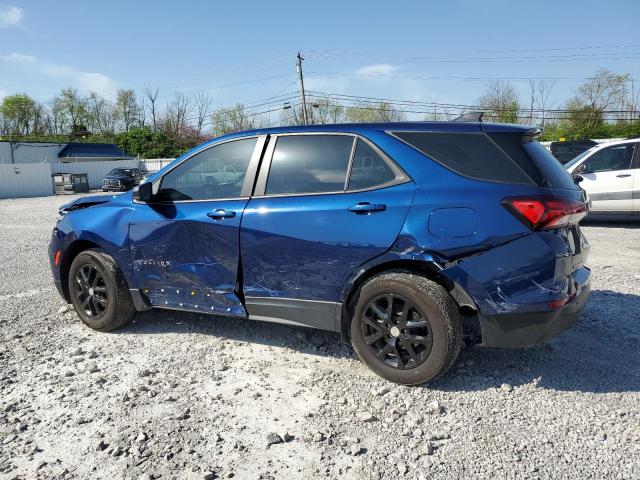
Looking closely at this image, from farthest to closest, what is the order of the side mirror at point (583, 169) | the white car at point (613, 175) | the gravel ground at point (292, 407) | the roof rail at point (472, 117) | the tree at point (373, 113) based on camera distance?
the tree at point (373, 113) → the side mirror at point (583, 169) → the white car at point (613, 175) → the roof rail at point (472, 117) → the gravel ground at point (292, 407)

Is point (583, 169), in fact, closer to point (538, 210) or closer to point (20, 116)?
point (538, 210)

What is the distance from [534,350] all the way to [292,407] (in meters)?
1.97

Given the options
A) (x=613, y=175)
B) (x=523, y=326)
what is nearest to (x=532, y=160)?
(x=523, y=326)

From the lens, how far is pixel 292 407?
9.86 feet

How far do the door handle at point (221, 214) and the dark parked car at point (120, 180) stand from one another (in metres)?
28.4

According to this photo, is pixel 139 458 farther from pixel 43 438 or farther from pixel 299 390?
pixel 299 390

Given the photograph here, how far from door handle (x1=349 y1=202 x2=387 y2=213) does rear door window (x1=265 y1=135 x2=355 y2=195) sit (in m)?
0.19

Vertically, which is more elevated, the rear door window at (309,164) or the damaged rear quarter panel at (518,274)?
the rear door window at (309,164)

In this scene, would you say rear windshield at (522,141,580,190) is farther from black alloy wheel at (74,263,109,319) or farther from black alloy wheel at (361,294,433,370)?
black alloy wheel at (74,263,109,319)

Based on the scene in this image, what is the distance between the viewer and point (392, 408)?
9.70ft

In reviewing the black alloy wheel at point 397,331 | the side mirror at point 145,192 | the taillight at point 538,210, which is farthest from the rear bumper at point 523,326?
the side mirror at point 145,192

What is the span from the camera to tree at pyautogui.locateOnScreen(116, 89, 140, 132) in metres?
74.6

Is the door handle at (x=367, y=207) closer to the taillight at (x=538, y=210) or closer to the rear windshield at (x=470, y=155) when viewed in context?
the rear windshield at (x=470, y=155)

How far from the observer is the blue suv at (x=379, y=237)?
289cm
